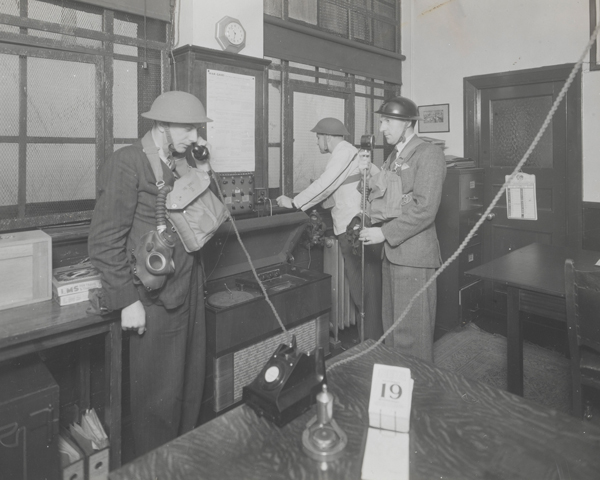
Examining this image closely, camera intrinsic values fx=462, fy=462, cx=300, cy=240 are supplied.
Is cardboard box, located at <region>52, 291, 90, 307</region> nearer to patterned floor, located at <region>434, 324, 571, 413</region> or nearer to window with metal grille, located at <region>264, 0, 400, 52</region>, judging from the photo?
patterned floor, located at <region>434, 324, 571, 413</region>

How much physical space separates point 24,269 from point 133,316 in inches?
22.4

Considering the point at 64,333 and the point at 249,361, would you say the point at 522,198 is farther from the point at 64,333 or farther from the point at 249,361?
the point at 64,333

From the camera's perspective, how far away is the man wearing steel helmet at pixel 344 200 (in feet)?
12.2

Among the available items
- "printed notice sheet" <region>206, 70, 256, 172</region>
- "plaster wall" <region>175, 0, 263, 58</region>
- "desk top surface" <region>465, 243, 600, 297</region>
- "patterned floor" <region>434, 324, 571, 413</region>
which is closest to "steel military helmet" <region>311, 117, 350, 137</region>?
"printed notice sheet" <region>206, 70, 256, 172</region>

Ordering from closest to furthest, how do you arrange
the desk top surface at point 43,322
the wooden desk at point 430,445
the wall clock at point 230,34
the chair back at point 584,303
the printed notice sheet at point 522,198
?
the wooden desk at point 430,445 < the desk top surface at point 43,322 < the chair back at point 584,303 < the wall clock at point 230,34 < the printed notice sheet at point 522,198

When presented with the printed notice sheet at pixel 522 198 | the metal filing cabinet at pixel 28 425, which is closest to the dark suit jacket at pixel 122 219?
the metal filing cabinet at pixel 28 425

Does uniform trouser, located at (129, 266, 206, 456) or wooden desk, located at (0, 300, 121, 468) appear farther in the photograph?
uniform trouser, located at (129, 266, 206, 456)

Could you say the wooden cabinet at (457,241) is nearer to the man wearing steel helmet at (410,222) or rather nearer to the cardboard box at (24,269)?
the man wearing steel helmet at (410,222)

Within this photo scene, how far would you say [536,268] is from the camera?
114 inches

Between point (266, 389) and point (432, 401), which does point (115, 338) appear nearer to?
point (266, 389)

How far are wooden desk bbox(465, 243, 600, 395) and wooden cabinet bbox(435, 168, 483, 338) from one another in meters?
1.27

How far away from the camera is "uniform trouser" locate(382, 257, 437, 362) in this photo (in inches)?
119

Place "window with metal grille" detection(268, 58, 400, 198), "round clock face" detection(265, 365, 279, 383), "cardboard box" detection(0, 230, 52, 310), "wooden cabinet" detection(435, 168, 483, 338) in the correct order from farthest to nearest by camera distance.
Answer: "wooden cabinet" detection(435, 168, 483, 338), "window with metal grille" detection(268, 58, 400, 198), "cardboard box" detection(0, 230, 52, 310), "round clock face" detection(265, 365, 279, 383)

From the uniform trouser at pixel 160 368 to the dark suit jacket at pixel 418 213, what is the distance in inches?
50.6
